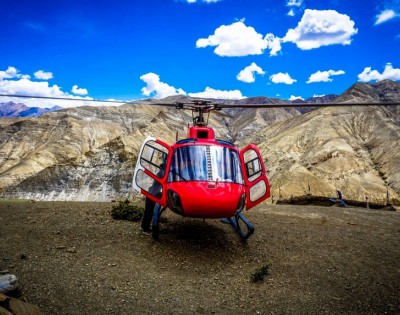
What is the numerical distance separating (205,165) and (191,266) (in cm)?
226

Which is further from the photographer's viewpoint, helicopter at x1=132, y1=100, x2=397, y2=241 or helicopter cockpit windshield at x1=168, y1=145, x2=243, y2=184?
helicopter cockpit windshield at x1=168, y1=145, x2=243, y2=184

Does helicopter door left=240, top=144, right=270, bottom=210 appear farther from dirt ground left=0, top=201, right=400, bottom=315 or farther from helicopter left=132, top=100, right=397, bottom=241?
dirt ground left=0, top=201, right=400, bottom=315

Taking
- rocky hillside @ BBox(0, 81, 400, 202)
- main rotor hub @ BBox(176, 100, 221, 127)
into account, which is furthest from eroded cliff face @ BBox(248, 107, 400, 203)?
main rotor hub @ BBox(176, 100, 221, 127)

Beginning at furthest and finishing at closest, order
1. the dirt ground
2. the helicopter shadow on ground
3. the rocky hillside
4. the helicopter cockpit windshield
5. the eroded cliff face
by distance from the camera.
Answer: the eroded cliff face
the rocky hillside
the helicopter shadow on ground
the helicopter cockpit windshield
the dirt ground

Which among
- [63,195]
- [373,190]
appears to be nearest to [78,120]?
[63,195]

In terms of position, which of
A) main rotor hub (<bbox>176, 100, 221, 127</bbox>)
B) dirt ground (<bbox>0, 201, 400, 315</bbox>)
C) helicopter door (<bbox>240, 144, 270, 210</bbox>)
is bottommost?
dirt ground (<bbox>0, 201, 400, 315</bbox>)

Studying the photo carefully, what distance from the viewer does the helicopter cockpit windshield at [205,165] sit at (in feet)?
24.1

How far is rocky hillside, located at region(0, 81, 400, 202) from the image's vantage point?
4566cm

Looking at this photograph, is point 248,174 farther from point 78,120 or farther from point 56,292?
point 78,120

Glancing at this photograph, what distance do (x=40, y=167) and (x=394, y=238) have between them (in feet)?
223

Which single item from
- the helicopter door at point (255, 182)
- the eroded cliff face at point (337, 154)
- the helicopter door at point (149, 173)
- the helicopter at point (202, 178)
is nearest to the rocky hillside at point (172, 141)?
the eroded cliff face at point (337, 154)

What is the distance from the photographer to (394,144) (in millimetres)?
56625

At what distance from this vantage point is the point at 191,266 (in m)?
6.91

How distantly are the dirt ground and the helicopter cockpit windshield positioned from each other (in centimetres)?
184
